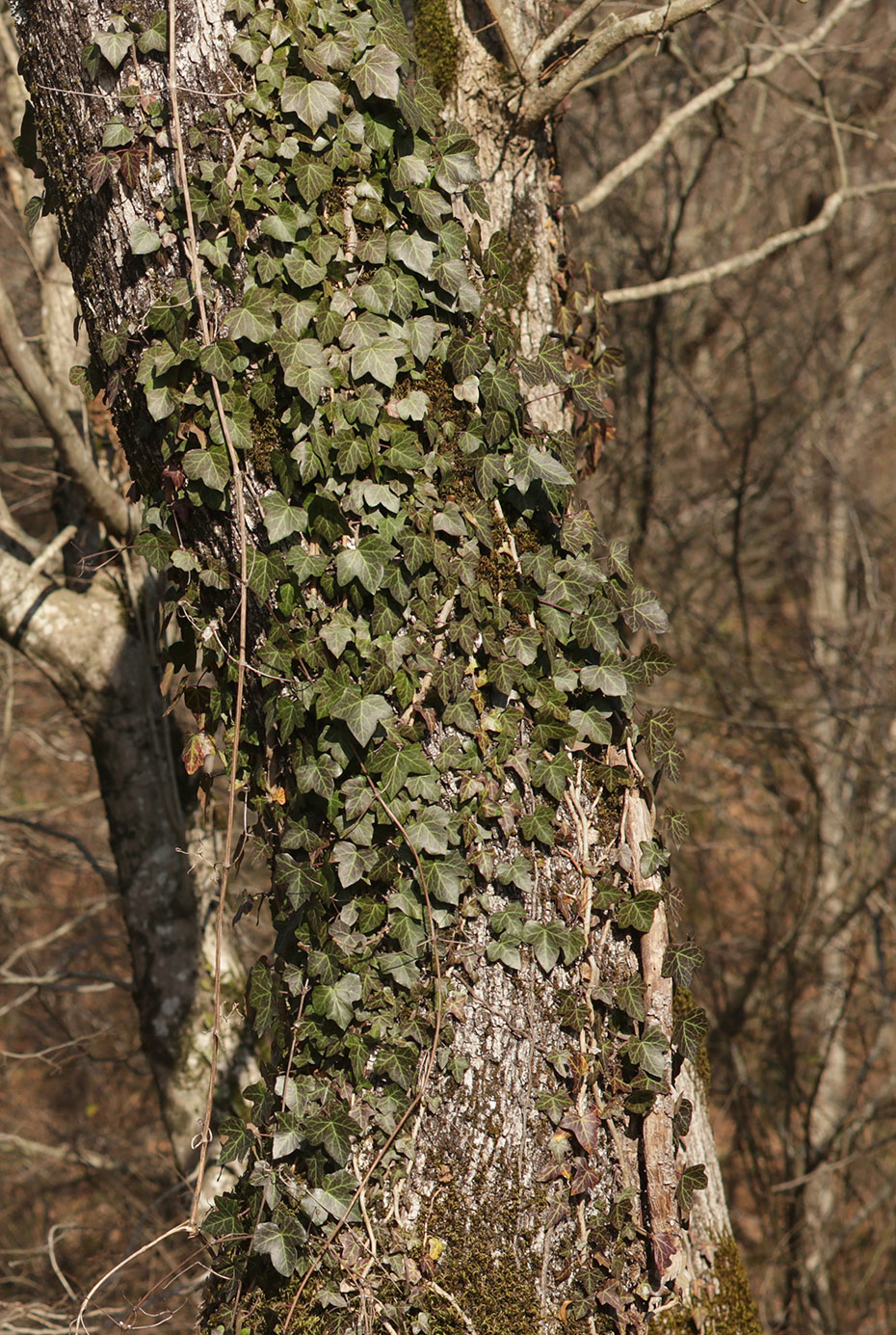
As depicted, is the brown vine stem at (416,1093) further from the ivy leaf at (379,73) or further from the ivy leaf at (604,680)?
the ivy leaf at (379,73)

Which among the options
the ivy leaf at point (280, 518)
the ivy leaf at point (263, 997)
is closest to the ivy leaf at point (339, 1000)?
the ivy leaf at point (263, 997)

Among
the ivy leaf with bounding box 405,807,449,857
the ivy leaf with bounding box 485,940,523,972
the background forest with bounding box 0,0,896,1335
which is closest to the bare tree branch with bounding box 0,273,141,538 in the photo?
the background forest with bounding box 0,0,896,1335

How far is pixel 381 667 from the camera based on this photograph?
1.64 m

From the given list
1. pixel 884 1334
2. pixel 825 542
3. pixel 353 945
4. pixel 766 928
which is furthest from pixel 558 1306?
pixel 825 542

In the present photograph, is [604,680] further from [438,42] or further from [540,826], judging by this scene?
[438,42]

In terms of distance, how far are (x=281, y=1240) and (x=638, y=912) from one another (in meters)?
0.83

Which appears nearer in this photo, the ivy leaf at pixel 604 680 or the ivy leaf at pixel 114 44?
the ivy leaf at pixel 114 44

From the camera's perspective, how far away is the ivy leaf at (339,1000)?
1.65 meters

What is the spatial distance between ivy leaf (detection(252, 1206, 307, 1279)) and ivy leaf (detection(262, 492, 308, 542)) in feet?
3.78

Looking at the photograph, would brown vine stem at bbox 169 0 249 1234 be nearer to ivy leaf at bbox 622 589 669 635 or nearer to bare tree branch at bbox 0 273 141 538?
ivy leaf at bbox 622 589 669 635

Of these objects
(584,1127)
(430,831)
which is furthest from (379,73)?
(584,1127)

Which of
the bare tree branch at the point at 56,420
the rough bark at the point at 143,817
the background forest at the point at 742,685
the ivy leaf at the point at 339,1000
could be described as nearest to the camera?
the ivy leaf at the point at 339,1000

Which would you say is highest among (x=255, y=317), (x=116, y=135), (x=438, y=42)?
(x=438, y=42)

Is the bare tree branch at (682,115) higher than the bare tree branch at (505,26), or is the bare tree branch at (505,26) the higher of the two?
the bare tree branch at (682,115)
